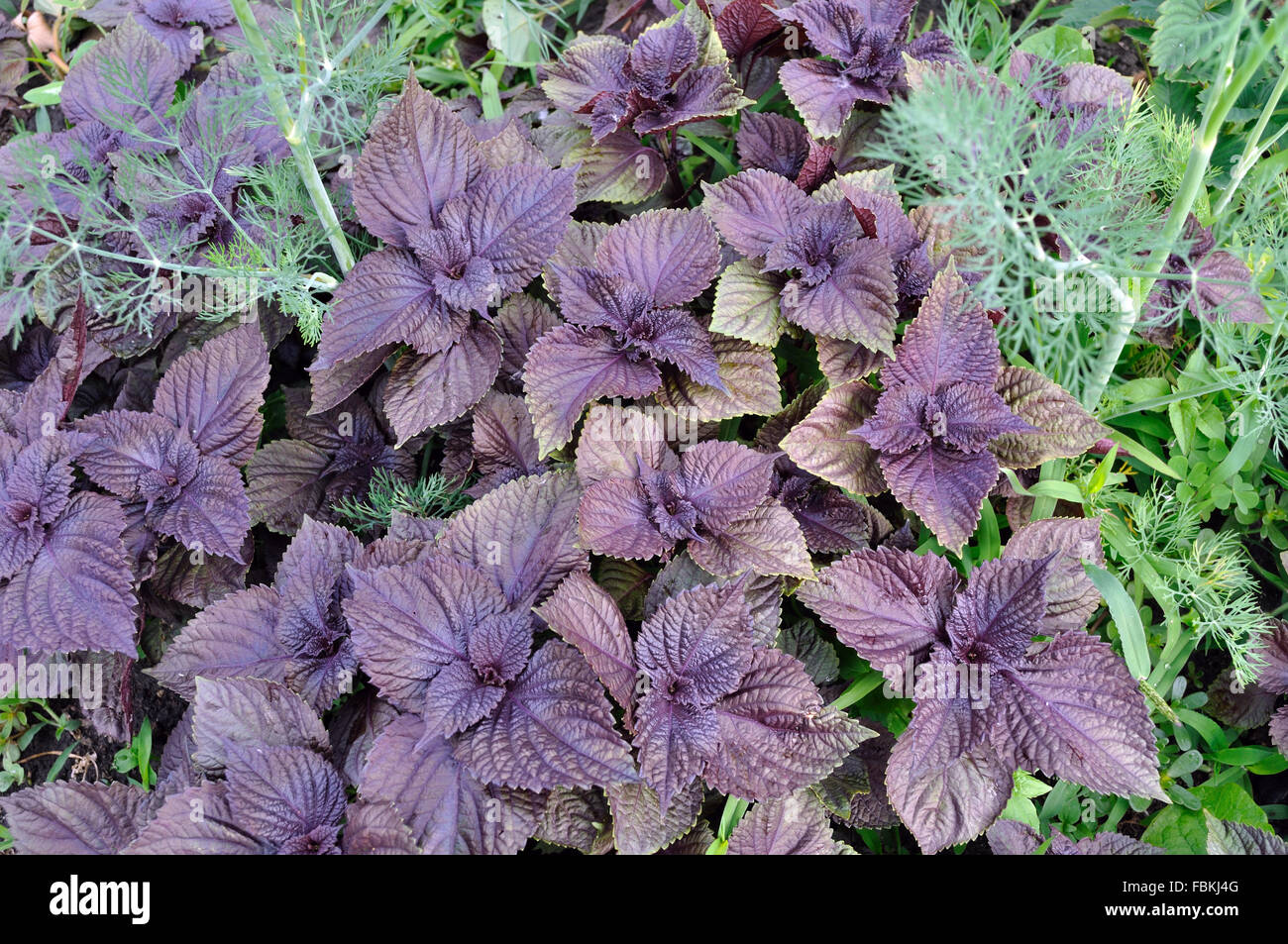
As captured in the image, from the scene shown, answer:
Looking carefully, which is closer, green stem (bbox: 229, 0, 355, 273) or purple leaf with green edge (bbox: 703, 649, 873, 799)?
purple leaf with green edge (bbox: 703, 649, 873, 799)

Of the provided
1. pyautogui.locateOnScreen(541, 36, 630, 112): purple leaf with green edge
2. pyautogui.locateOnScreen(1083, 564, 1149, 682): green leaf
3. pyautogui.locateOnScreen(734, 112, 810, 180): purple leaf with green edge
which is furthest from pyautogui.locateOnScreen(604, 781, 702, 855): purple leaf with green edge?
pyautogui.locateOnScreen(541, 36, 630, 112): purple leaf with green edge

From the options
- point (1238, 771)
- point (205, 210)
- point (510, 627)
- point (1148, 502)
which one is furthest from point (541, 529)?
point (1238, 771)

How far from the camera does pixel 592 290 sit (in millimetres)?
1961

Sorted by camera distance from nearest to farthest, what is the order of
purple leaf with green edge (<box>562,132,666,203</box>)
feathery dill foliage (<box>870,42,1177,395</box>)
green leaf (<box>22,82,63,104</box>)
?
feathery dill foliage (<box>870,42,1177,395</box>) < purple leaf with green edge (<box>562,132,666,203</box>) < green leaf (<box>22,82,63,104</box>)

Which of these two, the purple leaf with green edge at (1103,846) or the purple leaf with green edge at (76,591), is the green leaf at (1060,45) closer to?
the purple leaf with green edge at (1103,846)

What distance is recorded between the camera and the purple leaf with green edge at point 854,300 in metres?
1.88

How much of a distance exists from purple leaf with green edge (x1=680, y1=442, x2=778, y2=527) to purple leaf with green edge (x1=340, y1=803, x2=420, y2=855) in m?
0.76

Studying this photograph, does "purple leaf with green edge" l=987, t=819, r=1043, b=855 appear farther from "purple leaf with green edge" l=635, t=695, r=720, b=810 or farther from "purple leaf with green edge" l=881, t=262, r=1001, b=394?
"purple leaf with green edge" l=881, t=262, r=1001, b=394

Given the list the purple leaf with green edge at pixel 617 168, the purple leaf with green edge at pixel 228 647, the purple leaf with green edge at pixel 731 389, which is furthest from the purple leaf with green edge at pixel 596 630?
the purple leaf with green edge at pixel 617 168

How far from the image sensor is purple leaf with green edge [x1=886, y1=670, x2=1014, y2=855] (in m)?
1.65

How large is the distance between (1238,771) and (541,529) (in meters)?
1.59

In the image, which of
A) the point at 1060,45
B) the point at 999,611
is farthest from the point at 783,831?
the point at 1060,45

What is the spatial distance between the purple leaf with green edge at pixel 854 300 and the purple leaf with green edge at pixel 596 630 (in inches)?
27.8

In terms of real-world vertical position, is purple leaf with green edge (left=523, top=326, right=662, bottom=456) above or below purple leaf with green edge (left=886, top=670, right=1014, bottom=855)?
above
